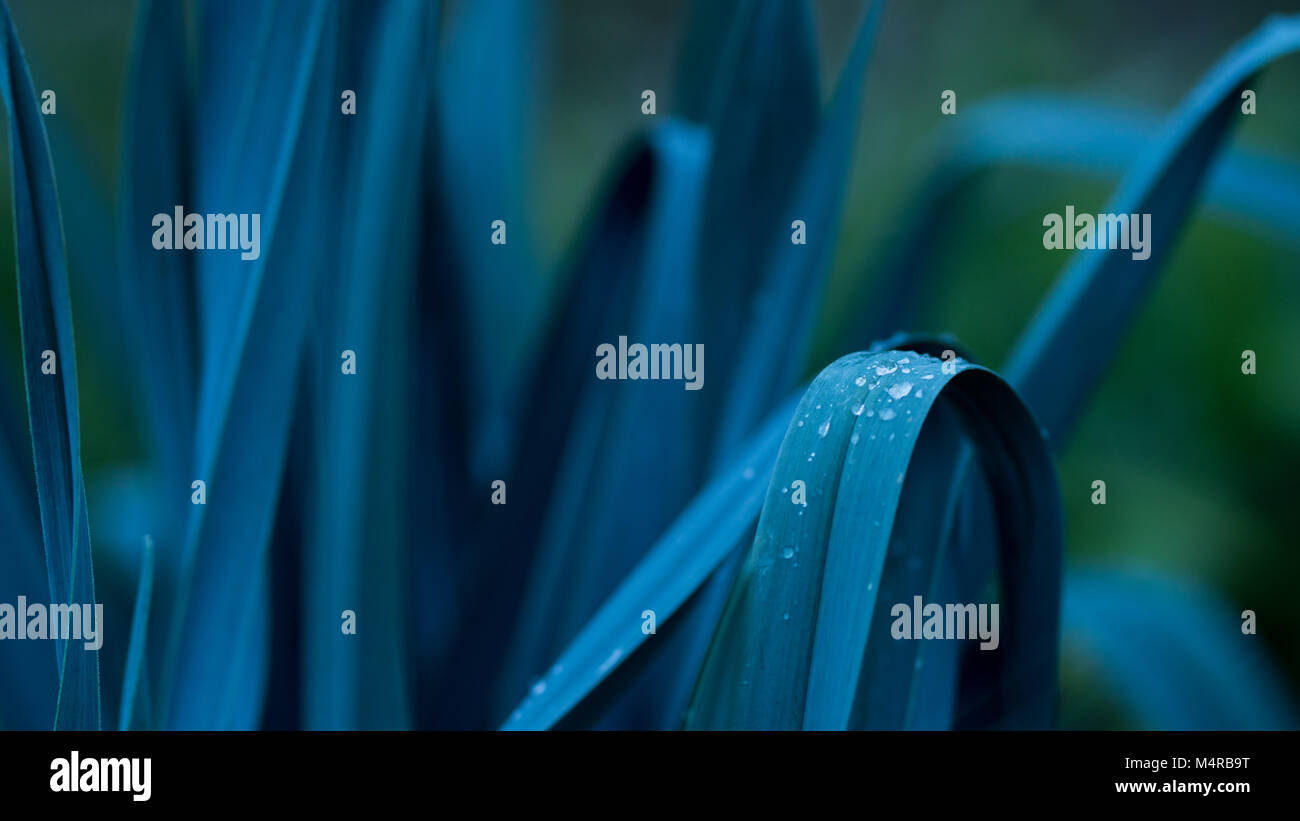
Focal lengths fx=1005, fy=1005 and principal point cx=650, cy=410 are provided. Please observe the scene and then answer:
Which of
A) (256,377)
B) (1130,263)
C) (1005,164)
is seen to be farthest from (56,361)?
(1005,164)

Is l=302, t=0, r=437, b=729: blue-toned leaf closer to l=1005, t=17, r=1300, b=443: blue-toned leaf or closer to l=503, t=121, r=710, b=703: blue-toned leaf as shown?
l=503, t=121, r=710, b=703: blue-toned leaf

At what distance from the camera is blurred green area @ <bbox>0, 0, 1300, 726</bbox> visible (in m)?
0.75

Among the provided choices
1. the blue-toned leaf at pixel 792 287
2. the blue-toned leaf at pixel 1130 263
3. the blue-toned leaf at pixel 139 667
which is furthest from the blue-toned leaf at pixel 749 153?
the blue-toned leaf at pixel 139 667

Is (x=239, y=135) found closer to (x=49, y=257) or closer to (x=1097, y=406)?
(x=49, y=257)

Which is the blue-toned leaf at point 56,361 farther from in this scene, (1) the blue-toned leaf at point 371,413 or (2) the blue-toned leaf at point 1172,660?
Answer: (2) the blue-toned leaf at point 1172,660

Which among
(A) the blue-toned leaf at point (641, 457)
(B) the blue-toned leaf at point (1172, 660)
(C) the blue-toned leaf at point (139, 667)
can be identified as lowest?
(B) the blue-toned leaf at point (1172, 660)

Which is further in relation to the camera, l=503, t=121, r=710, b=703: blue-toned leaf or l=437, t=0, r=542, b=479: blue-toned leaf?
l=437, t=0, r=542, b=479: blue-toned leaf

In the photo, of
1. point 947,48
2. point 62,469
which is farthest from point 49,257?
point 947,48

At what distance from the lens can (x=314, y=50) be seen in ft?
0.87

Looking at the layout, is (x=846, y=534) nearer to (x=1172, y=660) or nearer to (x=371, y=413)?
(x=371, y=413)

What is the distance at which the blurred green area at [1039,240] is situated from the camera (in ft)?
2.47

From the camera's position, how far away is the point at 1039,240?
96 centimetres

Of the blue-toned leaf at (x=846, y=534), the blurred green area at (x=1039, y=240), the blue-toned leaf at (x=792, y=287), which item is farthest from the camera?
the blurred green area at (x=1039, y=240)

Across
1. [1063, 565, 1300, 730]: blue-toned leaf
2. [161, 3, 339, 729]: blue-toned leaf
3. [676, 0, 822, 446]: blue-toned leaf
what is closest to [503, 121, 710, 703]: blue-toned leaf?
[676, 0, 822, 446]: blue-toned leaf
